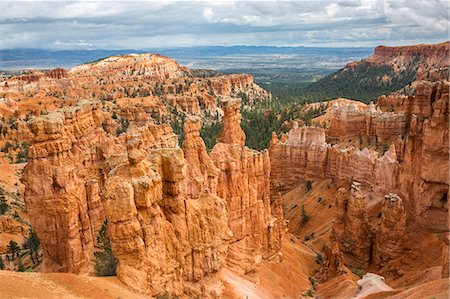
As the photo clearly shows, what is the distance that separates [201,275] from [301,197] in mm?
26493

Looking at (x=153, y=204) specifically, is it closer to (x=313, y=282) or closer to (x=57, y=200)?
(x=57, y=200)

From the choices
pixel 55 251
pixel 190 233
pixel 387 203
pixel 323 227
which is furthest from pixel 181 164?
Answer: pixel 323 227

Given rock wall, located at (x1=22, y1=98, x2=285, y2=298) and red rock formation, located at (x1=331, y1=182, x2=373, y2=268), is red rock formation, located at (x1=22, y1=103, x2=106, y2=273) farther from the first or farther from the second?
red rock formation, located at (x1=331, y1=182, x2=373, y2=268)

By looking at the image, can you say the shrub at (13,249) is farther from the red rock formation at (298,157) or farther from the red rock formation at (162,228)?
the red rock formation at (298,157)

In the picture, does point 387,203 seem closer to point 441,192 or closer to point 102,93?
point 441,192

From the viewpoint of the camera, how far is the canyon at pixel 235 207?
45.8 ft

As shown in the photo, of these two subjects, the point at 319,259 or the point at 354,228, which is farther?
the point at 319,259

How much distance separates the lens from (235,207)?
23703mm

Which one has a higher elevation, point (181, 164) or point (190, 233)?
point (181, 164)

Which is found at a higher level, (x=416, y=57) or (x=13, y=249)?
(x=416, y=57)

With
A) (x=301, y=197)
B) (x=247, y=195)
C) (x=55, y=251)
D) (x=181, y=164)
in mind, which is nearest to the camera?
(x=181, y=164)

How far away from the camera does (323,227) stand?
35.1 metres

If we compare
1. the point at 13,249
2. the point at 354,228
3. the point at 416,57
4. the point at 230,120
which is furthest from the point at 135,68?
the point at 354,228

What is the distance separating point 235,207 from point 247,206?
34.5 inches
